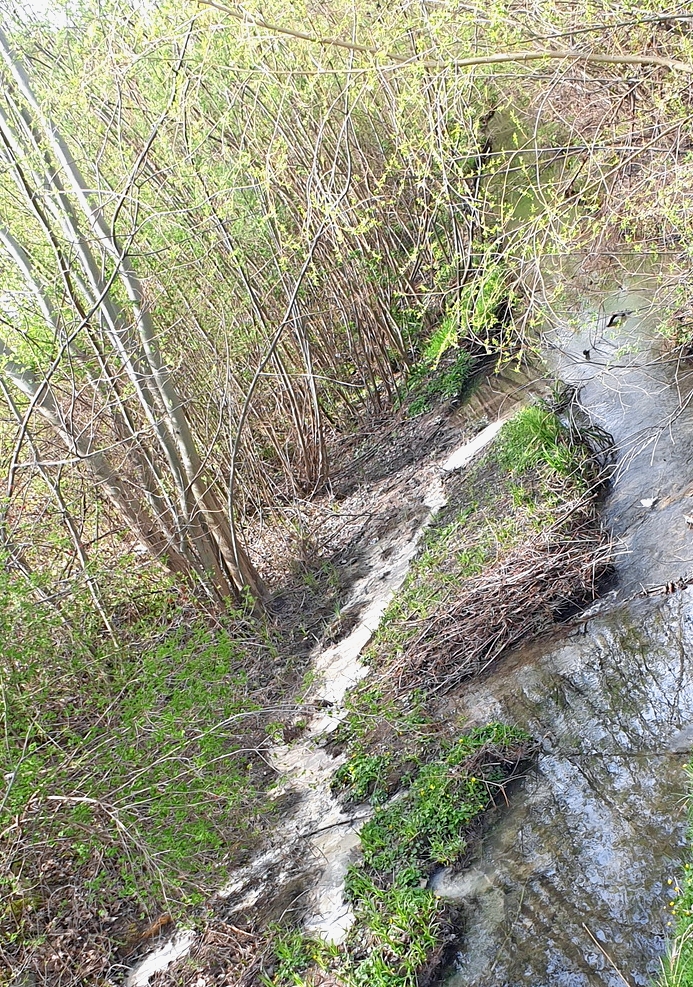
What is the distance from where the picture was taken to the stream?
3.18 m

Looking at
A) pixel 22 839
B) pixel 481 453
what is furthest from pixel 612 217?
pixel 22 839

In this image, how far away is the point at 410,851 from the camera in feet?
12.7

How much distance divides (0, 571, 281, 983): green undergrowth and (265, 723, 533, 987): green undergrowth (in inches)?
26.3

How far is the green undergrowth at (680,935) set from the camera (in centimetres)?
274

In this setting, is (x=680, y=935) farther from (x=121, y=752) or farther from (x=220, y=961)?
(x=121, y=752)

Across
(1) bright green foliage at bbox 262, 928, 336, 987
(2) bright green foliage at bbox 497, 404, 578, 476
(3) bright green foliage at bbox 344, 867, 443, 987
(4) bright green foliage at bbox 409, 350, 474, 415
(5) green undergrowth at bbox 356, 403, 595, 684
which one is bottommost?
(3) bright green foliage at bbox 344, 867, 443, 987

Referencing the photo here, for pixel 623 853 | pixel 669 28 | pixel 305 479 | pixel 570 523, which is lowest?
pixel 623 853

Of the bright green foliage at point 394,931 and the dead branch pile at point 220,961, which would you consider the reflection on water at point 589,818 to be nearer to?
the bright green foliage at point 394,931

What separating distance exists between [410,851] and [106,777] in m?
1.44

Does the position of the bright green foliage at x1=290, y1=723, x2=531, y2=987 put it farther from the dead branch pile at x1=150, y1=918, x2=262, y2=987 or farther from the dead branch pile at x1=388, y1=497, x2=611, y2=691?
the dead branch pile at x1=388, y1=497, x2=611, y2=691

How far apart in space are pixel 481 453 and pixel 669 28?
10.2 feet

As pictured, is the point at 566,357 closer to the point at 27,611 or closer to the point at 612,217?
the point at 612,217

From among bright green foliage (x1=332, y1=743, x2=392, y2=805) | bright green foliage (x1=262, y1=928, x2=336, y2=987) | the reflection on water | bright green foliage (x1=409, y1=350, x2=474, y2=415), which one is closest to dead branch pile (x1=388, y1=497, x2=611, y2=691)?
the reflection on water

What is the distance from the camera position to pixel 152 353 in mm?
5762
